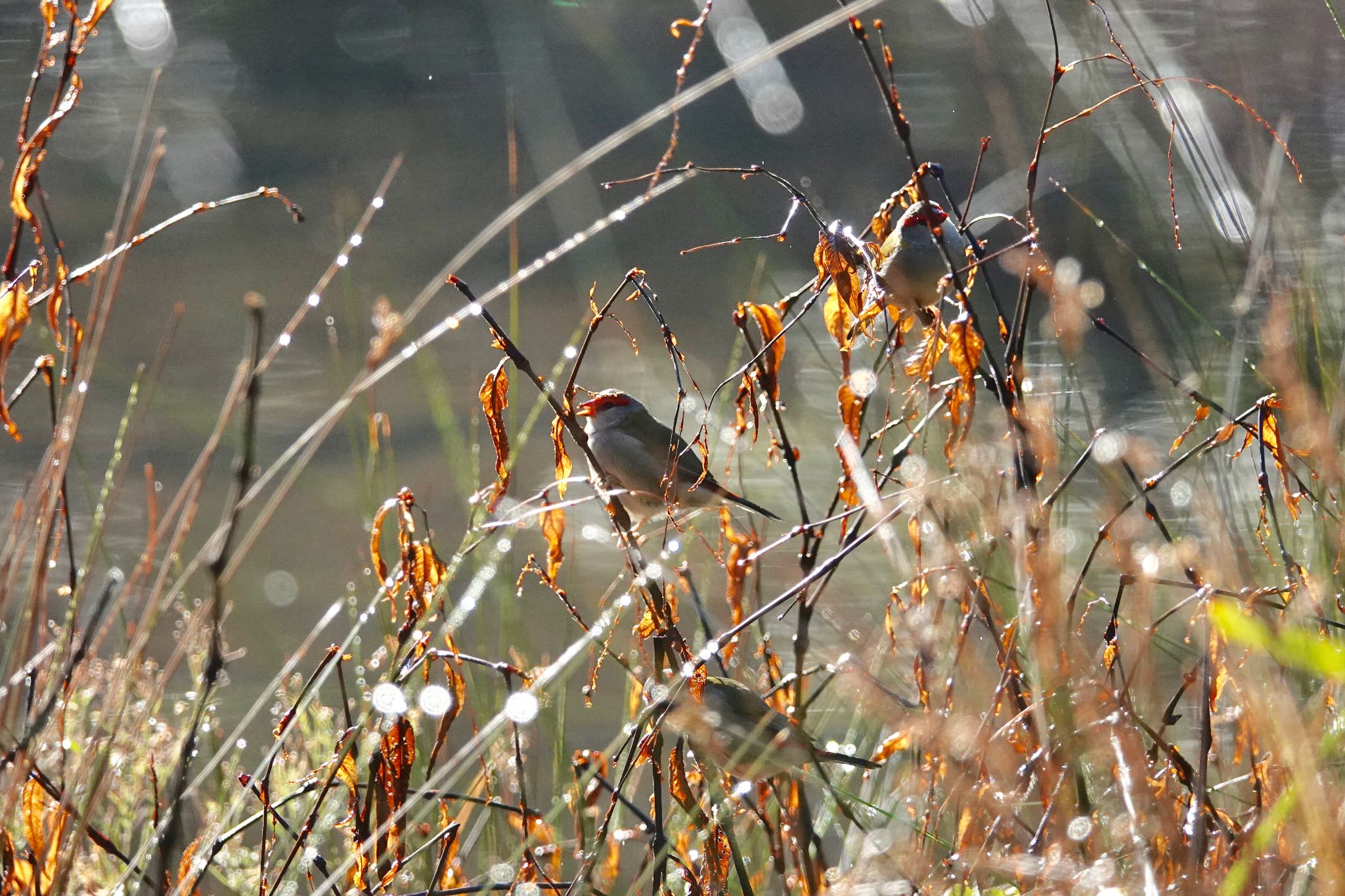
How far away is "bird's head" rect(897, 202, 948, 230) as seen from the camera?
1128 millimetres

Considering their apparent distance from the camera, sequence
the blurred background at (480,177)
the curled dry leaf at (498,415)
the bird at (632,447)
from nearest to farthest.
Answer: the curled dry leaf at (498,415) → the bird at (632,447) → the blurred background at (480,177)

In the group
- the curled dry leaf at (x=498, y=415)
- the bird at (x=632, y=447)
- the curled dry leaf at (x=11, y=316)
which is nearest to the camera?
the curled dry leaf at (x=11, y=316)

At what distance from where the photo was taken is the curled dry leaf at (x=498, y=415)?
1.33 metres

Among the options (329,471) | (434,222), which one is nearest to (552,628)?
(329,471)

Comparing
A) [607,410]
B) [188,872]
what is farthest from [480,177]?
[188,872]

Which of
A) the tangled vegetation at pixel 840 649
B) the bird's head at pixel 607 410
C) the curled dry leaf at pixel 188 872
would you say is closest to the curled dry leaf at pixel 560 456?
the tangled vegetation at pixel 840 649

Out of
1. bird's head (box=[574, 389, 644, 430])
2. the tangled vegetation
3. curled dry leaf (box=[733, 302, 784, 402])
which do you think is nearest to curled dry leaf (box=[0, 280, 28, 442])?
the tangled vegetation

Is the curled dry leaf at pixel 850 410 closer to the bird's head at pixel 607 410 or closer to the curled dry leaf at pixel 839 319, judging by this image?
the curled dry leaf at pixel 839 319

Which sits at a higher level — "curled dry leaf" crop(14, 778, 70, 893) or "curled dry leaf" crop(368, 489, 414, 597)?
"curled dry leaf" crop(368, 489, 414, 597)

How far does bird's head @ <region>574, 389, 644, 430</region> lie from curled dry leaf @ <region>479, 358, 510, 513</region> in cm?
121

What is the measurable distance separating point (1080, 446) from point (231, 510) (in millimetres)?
1236

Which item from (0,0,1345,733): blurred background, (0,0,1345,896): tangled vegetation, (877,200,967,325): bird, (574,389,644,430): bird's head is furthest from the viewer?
(0,0,1345,733): blurred background

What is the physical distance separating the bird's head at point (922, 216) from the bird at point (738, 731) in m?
0.50

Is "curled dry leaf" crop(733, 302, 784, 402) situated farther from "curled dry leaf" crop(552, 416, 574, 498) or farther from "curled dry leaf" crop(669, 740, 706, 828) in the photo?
"curled dry leaf" crop(669, 740, 706, 828)
